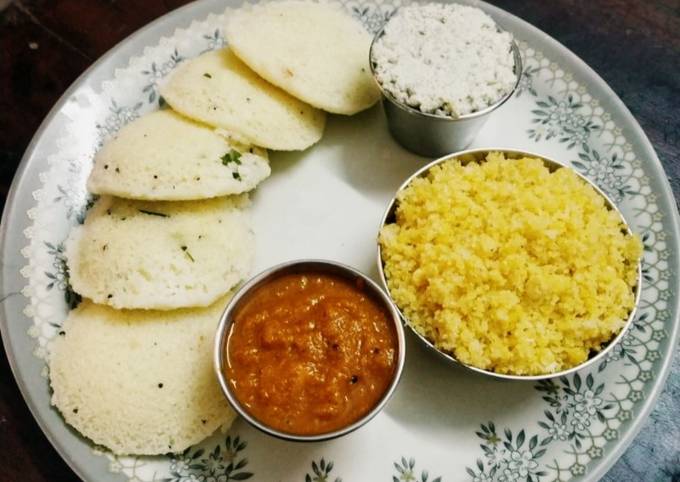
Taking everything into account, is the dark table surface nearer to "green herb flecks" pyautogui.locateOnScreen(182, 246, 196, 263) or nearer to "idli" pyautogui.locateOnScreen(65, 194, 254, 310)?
"idli" pyautogui.locateOnScreen(65, 194, 254, 310)

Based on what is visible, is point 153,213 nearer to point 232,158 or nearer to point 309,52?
point 232,158

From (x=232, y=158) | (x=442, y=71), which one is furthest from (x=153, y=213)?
(x=442, y=71)

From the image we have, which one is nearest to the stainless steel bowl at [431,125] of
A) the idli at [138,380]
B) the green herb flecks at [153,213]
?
the green herb flecks at [153,213]

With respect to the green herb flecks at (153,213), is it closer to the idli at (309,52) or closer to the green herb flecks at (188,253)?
the green herb flecks at (188,253)

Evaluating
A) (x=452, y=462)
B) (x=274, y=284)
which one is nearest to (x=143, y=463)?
(x=274, y=284)

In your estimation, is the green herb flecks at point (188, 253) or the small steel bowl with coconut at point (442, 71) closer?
the green herb flecks at point (188, 253)
